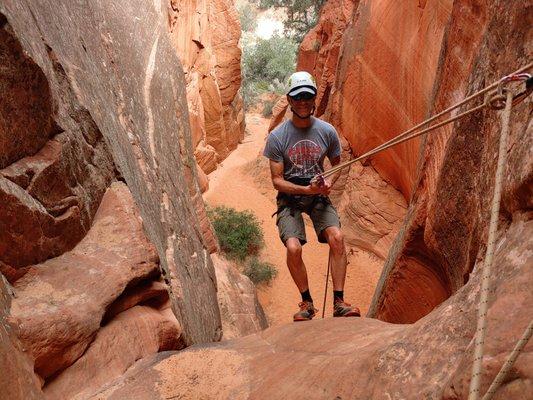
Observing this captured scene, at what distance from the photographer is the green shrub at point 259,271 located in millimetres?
11044

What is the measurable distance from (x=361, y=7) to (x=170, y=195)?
26.9 feet

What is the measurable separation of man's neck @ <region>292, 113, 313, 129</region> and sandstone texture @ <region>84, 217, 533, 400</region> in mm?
1988

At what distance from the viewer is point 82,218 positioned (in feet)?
11.7

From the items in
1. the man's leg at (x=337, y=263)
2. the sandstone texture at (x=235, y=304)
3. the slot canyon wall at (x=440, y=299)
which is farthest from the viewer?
the sandstone texture at (x=235, y=304)

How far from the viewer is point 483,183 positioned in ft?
11.3

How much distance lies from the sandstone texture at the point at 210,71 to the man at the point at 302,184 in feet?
23.5

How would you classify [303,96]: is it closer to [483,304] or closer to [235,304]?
[483,304]

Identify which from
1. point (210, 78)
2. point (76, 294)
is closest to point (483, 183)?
point (76, 294)

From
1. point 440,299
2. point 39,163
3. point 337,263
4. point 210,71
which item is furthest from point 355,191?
point 39,163

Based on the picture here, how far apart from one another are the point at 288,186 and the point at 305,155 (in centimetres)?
38

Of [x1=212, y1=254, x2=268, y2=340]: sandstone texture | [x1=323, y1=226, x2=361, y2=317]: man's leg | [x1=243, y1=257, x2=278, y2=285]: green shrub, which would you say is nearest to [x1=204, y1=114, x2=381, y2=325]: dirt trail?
[x1=243, y1=257, x2=278, y2=285]: green shrub

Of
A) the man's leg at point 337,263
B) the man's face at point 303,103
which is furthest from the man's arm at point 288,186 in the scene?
the man's face at point 303,103

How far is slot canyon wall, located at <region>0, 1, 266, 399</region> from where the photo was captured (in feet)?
9.05

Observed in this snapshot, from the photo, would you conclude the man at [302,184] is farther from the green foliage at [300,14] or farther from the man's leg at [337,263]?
the green foliage at [300,14]
